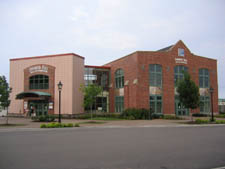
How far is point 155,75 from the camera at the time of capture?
3338 centimetres

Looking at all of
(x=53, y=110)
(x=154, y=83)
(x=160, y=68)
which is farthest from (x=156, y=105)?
(x=53, y=110)

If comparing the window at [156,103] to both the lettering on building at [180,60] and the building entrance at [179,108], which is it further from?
the lettering on building at [180,60]

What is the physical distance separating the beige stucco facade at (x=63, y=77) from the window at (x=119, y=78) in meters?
6.21

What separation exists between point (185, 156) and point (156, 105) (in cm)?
2509

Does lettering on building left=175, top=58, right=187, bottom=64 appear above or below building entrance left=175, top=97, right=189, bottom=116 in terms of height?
above

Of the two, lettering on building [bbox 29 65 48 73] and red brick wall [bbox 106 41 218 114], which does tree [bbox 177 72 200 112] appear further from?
lettering on building [bbox 29 65 48 73]

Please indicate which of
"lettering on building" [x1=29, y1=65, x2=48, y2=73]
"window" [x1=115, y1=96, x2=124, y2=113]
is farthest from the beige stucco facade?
"window" [x1=115, y1=96, x2=124, y2=113]

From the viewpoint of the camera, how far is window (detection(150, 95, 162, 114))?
32625 mm

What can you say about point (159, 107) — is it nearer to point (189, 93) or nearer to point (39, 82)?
point (189, 93)

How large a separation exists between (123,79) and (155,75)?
5.56m

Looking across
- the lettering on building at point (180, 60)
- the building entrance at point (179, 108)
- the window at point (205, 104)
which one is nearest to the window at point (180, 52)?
the lettering on building at point (180, 60)

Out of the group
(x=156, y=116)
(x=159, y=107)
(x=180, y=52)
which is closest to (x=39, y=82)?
(x=156, y=116)

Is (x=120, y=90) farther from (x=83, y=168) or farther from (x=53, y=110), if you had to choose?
(x=83, y=168)

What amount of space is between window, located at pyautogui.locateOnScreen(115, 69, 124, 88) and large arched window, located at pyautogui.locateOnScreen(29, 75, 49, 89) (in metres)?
11.6
